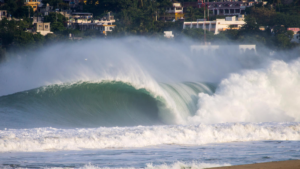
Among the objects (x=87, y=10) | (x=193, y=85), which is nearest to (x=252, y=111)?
(x=193, y=85)

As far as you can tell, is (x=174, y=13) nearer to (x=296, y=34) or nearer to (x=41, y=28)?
(x=296, y=34)

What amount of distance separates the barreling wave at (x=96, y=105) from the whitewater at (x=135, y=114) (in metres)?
0.04

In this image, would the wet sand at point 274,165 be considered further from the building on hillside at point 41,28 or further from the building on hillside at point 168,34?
the building on hillside at point 41,28

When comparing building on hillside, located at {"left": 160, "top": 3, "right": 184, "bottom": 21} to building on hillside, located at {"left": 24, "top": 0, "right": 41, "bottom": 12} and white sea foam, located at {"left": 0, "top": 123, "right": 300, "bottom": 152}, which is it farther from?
white sea foam, located at {"left": 0, "top": 123, "right": 300, "bottom": 152}

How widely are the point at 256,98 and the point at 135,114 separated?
575 centimetres

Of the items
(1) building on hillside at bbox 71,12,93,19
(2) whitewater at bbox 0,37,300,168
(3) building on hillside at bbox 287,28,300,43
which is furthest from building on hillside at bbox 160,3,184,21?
(2) whitewater at bbox 0,37,300,168

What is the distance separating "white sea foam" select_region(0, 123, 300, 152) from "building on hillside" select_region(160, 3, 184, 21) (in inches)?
2626

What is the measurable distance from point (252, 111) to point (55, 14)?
55.6 metres

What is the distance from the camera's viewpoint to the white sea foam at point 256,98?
19.7 m

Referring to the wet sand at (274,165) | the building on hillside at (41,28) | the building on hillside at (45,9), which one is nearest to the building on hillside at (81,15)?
the building on hillside at (45,9)

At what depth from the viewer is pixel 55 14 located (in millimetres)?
71250

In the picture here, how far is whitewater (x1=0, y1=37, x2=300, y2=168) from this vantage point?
488 inches

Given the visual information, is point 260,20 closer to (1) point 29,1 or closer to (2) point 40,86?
(1) point 29,1

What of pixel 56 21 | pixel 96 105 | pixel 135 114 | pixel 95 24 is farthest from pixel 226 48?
pixel 96 105
